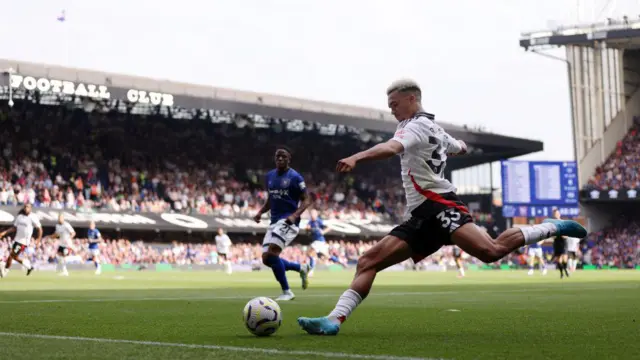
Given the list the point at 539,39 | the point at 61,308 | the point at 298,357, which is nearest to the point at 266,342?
the point at 298,357

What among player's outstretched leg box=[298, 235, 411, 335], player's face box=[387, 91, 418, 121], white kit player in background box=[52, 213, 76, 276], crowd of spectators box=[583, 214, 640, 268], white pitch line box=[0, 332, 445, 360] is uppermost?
player's face box=[387, 91, 418, 121]

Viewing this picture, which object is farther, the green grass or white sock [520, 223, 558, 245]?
white sock [520, 223, 558, 245]

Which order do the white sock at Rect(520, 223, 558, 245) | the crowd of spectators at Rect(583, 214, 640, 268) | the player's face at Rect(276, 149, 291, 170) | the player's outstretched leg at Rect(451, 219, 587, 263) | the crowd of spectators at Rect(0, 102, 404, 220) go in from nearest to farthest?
the player's outstretched leg at Rect(451, 219, 587, 263) < the white sock at Rect(520, 223, 558, 245) < the player's face at Rect(276, 149, 291, 170) < the crowd of spectators at Rect(0, 102, 404, 220) < the crowd of spectators at Rect(583, 214, 640, 268)

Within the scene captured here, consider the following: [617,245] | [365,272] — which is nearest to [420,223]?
[365,272]

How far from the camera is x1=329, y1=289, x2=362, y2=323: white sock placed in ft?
25.7

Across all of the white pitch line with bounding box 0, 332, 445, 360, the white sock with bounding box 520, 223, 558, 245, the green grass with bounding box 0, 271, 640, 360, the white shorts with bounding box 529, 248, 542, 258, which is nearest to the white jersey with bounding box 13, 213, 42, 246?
the green grass with bounding box 0, 271, 640, 360

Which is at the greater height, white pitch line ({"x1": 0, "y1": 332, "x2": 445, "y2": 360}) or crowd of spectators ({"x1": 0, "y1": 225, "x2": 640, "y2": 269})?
white pitch line ({"x1": 0, "y1": 332, "x2": 445, "y2": 360})

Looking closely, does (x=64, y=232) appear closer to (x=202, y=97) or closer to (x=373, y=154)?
(x=202, y=97)

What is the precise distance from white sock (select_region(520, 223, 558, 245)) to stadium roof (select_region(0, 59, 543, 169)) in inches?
1536

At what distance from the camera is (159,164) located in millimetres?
54812

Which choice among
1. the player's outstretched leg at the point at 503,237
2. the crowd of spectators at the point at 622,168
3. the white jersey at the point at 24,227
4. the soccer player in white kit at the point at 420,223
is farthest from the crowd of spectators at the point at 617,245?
the soccer player in white kit at the point at 420,223

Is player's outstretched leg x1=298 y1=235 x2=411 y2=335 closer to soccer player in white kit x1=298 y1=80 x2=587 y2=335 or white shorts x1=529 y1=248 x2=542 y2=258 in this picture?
soccer player in white kit x1=298 y1=80 x2=587 y2=335

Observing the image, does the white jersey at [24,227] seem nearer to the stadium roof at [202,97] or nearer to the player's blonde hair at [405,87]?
the stadium roof at [202,97]

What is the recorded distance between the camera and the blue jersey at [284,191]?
1462cm
